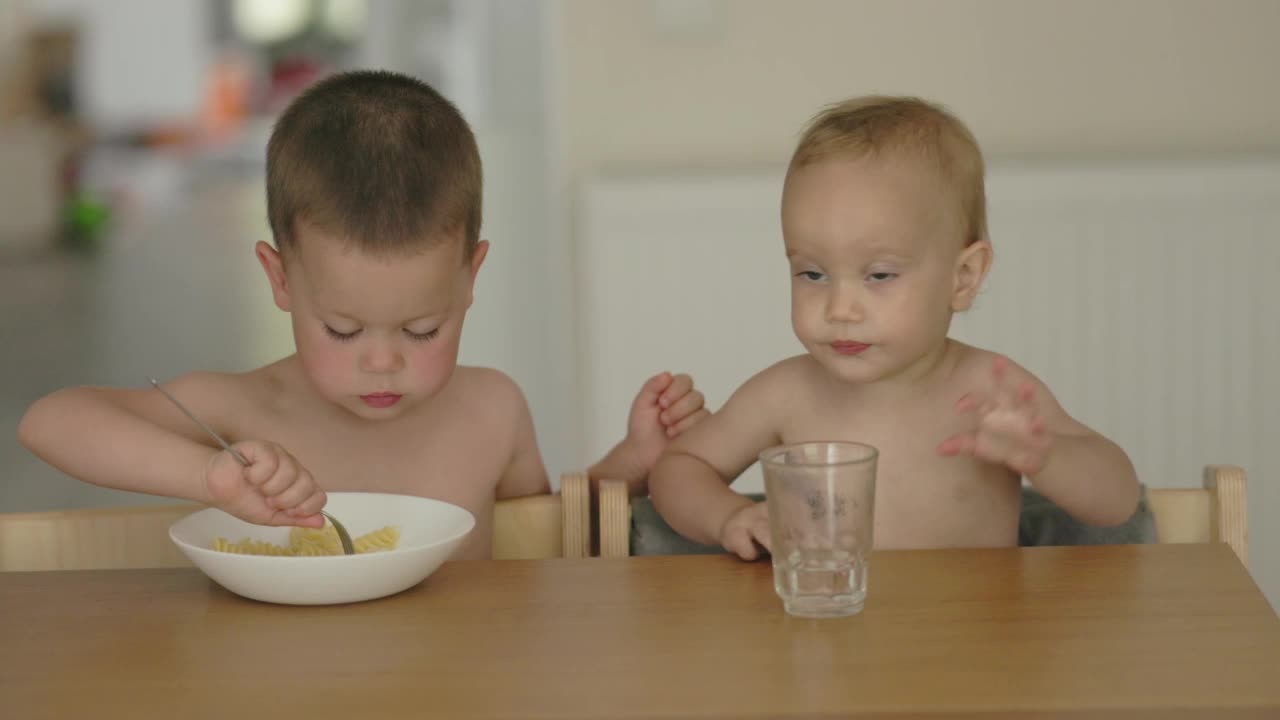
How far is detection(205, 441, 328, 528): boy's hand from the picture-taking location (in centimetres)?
100

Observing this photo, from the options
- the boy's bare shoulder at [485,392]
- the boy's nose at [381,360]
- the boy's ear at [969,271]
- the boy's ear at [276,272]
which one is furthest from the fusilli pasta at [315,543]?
the boy's ear at [969,271]

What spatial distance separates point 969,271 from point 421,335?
1.60 feet

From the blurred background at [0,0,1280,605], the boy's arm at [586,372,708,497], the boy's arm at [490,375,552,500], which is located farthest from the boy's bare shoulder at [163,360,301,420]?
the blurred background at [0,0,1280,605]

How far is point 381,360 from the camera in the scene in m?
1.25

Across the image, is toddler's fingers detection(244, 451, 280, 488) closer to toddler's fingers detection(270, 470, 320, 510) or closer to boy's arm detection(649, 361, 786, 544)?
toddler's fingers detection(270, 470, 320, 510)

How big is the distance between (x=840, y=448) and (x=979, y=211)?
0.45m

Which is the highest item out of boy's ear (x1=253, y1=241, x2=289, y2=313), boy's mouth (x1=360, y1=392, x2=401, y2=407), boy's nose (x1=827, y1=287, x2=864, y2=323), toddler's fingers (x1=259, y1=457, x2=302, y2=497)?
boy's ear (x1=253, y1=241, x2=289, y2=313)

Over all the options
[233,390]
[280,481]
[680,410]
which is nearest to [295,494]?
[280,481]

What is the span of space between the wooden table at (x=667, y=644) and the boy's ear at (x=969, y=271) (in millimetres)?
322

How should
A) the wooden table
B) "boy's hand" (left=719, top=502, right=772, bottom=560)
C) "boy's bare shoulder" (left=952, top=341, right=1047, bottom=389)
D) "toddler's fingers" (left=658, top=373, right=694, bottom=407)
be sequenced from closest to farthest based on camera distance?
the wooden table
"boy's hand" (left=719, top=502, right=772, bottom=560)
"boy's bare shoulder" (left=952, top=341, right=1047, bottom=389)
"toddler's fingers" (left=658, top=373, right=694, bottom=407)

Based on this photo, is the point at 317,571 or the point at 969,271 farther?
the point at 969,271

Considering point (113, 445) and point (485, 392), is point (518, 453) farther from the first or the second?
point (113, 445)

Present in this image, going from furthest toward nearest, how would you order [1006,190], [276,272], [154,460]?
1. [1006,190]
2. [276,272]
3. [154,460]

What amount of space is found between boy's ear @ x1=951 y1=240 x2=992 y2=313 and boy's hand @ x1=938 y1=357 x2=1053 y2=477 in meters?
0.30
